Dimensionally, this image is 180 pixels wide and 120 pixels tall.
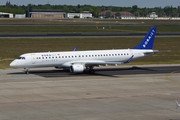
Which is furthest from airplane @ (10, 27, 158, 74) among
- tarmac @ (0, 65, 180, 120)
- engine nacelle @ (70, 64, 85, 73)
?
tarmac @ (0, 65, 180, 120)

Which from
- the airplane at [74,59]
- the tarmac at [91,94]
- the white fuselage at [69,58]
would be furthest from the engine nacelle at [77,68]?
the white fuselage at [69,58]

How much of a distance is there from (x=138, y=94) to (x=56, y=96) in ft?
29.7

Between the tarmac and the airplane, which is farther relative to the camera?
the airplane

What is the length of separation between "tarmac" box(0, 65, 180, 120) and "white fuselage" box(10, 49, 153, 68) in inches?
64.3

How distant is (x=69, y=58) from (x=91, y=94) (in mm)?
15379

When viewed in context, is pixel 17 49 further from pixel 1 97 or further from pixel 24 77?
pixel 1 97

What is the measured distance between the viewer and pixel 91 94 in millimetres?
41531

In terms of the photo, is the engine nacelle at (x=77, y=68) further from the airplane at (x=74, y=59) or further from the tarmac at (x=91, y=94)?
the tarmac at (x=91, y=94)

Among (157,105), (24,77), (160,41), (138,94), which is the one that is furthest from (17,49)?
(157,105)

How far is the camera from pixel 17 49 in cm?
8212

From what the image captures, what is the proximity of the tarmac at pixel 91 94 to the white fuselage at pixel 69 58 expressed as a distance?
163 cm

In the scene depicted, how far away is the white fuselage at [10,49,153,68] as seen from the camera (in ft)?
180

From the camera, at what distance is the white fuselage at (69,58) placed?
54.7m

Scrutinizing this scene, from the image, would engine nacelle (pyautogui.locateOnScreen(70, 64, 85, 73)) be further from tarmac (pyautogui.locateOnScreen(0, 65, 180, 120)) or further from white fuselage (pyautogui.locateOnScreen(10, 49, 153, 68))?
white fuselage (pyautogui.locateOnScreen(10, 49, 153, 68))
